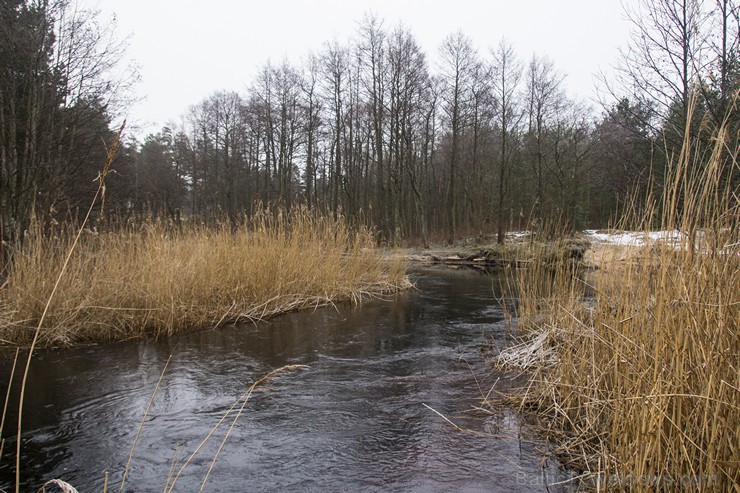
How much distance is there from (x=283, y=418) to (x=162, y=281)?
10.2ft

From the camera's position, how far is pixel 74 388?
3.43 meters

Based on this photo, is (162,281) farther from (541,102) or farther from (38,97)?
(541,102)

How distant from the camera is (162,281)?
5.23 metres

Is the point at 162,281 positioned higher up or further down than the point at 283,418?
higher up

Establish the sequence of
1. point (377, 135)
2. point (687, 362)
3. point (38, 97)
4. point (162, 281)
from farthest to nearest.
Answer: point (377, 135), point (38, 97), point (162, 281), point (687, 362)

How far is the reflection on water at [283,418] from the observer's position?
7.22 ft

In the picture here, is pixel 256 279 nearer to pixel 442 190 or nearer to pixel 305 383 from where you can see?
pixel 305 383

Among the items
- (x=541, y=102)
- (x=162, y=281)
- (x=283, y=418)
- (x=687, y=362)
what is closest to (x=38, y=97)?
(x=162, y=281)

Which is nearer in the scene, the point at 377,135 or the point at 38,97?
the point at 38,97

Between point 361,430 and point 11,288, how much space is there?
428 centimetres

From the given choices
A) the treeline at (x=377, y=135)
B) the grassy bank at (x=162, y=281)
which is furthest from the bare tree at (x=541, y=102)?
the grassy bank at (x=162, y=281)

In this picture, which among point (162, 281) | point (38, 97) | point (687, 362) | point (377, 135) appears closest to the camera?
point (687, 362)

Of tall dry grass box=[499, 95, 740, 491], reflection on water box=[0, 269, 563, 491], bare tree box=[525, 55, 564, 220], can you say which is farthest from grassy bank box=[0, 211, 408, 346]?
bare tree box=[525, 55, 564, 220]

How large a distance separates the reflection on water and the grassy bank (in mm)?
378
